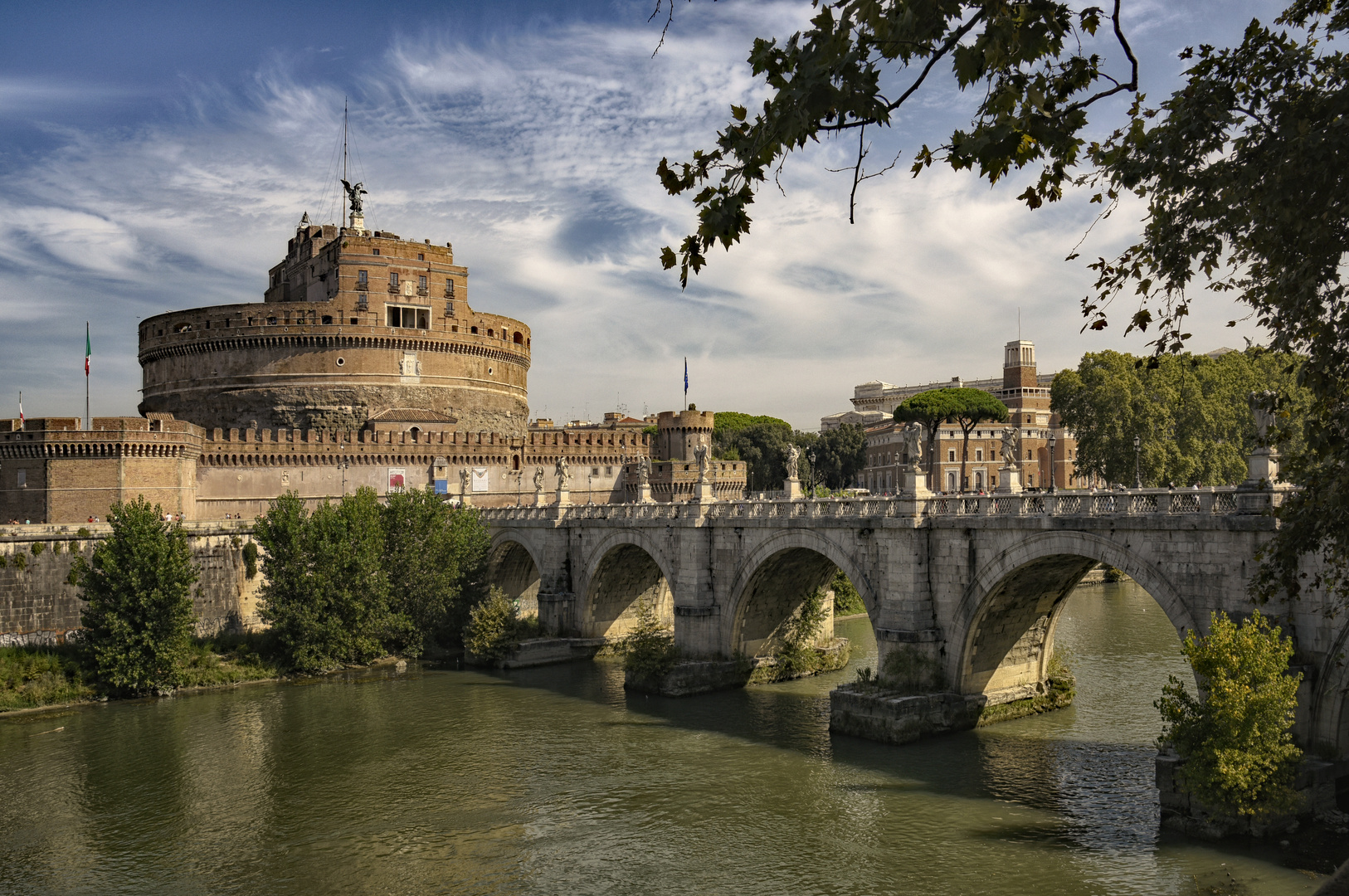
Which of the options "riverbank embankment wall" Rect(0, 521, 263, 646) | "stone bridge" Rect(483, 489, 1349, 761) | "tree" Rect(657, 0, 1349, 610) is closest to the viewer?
"tree" Rect(657, 0, 1349, 610)

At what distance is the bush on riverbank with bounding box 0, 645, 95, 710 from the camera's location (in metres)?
30.7

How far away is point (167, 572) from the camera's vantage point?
32.4 m

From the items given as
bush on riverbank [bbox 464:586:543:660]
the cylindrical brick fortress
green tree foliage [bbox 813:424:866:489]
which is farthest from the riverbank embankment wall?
green tree foliage [bbox 813:424:866:489]

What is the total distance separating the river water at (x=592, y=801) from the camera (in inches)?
667

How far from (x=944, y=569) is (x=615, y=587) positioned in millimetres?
18050

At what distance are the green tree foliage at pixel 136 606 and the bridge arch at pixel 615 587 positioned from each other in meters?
13.3

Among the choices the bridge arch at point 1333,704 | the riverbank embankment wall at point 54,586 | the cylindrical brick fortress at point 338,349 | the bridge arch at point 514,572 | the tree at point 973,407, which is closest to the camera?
the bridge arch at point 1333,704

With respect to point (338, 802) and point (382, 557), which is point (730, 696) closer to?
point (338, 802)

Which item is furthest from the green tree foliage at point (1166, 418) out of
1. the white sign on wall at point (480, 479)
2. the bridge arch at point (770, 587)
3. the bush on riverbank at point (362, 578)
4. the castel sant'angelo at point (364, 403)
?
the bush on riverbank at point (362, 578)

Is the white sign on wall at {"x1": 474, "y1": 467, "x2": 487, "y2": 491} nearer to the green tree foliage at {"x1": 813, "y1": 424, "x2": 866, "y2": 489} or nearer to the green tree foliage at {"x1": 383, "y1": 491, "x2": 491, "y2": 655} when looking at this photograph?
the green tree foliage at {"x1": 383, "y1": 491, "x2": 491, "y2": 655}

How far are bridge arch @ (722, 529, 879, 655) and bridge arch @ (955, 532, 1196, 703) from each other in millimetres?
5663

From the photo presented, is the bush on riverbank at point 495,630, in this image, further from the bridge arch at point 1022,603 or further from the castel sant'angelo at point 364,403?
the bridge arch at point 1022,603

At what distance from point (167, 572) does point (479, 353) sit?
2944 cm

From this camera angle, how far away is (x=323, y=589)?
1405 inches
